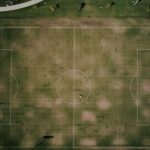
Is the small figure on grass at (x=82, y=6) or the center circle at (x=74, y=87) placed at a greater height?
the small figure on grass at (x=82, y=6)

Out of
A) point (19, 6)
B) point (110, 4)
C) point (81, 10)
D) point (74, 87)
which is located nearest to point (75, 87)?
point (74, 87)

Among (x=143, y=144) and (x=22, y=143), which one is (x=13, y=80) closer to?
(x=22, y=143)

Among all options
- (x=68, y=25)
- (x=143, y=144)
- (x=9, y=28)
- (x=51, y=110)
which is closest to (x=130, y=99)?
(x=143, y=144)

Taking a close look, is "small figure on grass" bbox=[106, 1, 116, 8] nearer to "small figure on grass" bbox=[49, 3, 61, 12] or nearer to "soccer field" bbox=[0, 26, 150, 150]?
"soccer field" bbox=[0, 26, 150, 150]

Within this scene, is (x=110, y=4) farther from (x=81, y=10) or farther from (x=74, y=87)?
(x=74, y=87)

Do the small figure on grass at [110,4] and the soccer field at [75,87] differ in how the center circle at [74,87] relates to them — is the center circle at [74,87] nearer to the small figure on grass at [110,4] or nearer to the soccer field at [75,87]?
the soccer field at [75,87]

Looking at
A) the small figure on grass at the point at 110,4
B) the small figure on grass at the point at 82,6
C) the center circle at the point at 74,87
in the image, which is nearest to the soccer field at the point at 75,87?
the center circle at the point at 74,87

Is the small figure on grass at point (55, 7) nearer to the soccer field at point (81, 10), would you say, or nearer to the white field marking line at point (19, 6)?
the soccer field at point (81, 10)
